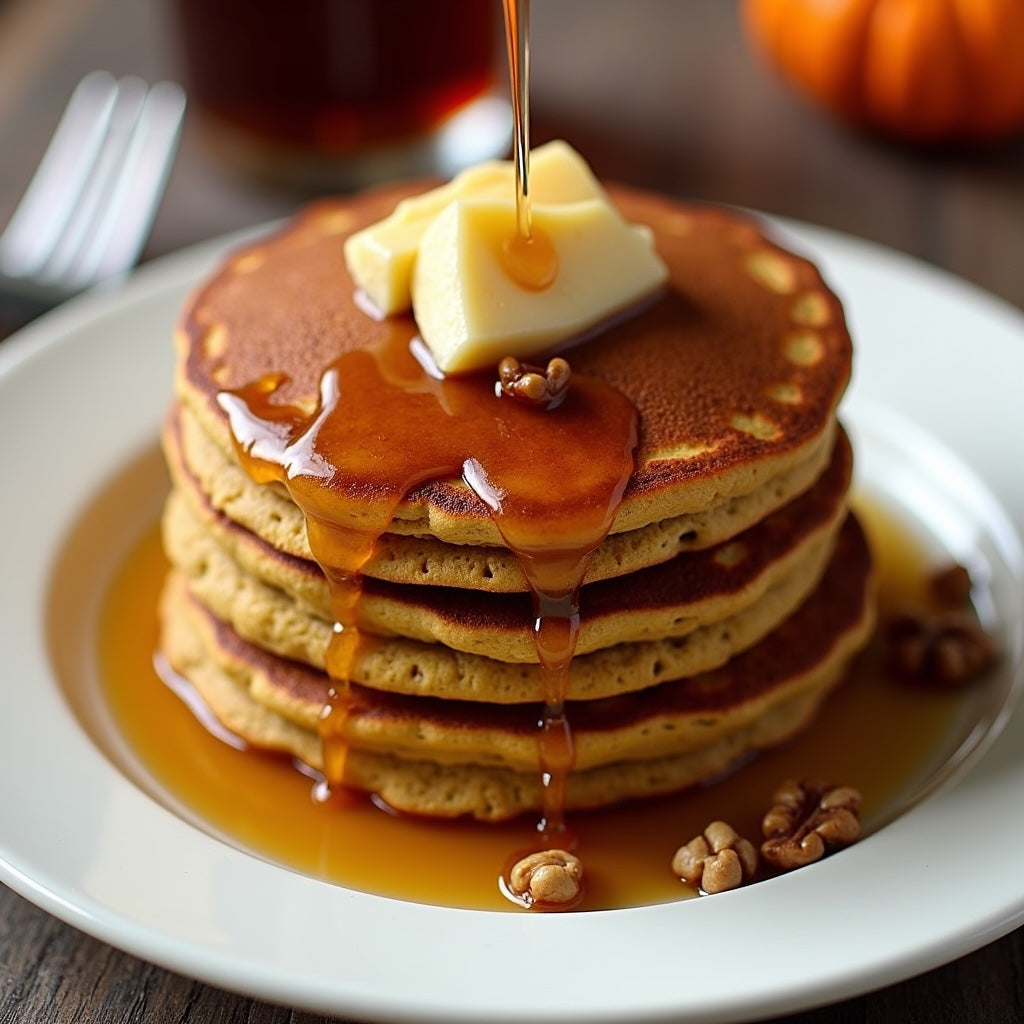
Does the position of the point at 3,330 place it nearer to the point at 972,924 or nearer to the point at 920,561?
the point at 920,561

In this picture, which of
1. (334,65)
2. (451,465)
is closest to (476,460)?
(451,465)

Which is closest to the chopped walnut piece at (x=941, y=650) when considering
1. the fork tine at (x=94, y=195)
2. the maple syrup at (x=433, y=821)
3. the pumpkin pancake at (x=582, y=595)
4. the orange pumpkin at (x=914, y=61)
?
the maple syrup at (x=433, y=821)

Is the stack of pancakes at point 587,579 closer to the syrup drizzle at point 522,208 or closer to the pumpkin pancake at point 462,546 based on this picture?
the pumpkin pancake at point 462,546

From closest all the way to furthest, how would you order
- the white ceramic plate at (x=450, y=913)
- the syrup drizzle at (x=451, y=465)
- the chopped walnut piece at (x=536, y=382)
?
the white ceramic plate at (x=450, y=913), the syrup drizzle at (x=451, y=465), the chopped walnut piece at (x=536, y=382)

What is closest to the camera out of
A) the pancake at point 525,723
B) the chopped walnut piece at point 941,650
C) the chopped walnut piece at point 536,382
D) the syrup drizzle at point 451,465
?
the syrup drizzle at point 451,465

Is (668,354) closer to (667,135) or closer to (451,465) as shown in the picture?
(451,465)

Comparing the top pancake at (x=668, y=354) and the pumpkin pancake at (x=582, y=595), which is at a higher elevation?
the top pancake at (x=668, y=354)
